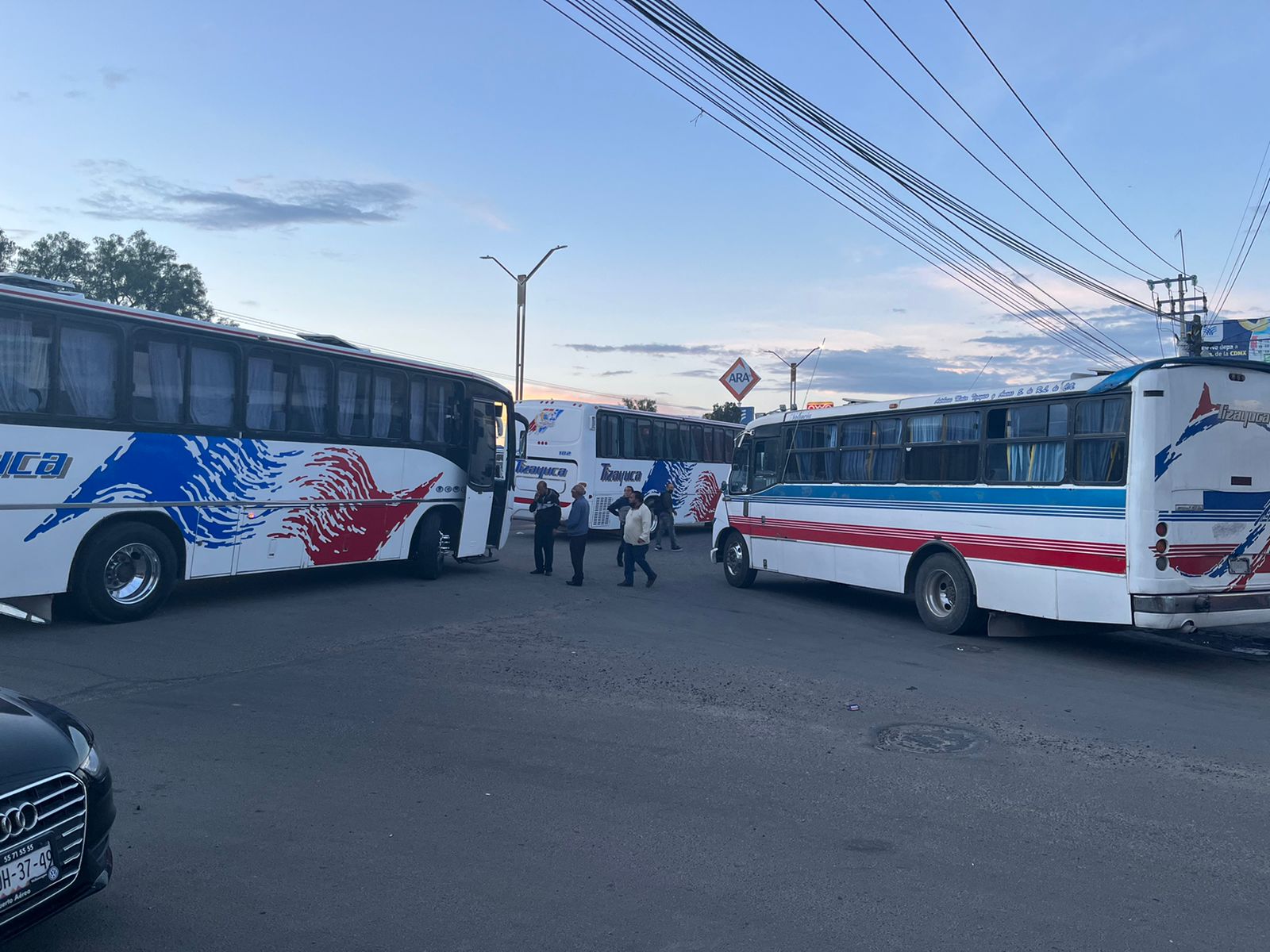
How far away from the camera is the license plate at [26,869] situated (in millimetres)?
3465

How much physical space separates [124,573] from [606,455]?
50.0ft

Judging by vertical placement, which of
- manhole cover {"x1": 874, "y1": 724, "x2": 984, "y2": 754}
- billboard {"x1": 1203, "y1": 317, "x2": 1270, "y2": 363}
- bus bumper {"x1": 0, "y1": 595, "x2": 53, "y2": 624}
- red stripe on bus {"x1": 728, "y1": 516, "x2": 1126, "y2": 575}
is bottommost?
manhole cover {"x1": 874, "y1": 724, "x2": 984, "y2": 754}

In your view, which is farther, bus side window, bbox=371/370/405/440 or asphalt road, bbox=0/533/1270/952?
bus side window, bbox=371/370/405/440

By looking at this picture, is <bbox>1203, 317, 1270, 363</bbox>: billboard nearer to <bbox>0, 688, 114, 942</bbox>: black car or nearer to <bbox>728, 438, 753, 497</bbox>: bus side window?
<bbox>728, 438, 753, 497</bbox>: bus side window

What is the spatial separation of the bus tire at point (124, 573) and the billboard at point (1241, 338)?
134 feet

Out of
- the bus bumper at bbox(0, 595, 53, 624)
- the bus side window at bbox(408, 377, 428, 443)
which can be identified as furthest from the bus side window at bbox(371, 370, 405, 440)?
the bus bumper at bbox(0, 595, 53, 624)

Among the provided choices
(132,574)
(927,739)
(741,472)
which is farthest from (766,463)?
(927,739)

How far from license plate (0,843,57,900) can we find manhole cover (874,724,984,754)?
17.3 ft

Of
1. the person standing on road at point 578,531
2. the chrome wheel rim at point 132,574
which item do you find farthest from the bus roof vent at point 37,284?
the person standing on road at point 578,531

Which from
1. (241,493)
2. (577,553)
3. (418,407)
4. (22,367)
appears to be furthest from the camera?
(577,553)

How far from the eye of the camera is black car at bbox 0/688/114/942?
3.52 metres

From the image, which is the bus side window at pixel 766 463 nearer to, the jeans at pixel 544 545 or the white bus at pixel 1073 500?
the white bus at pixel 1073 500

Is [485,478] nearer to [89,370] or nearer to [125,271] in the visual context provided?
[89,370]

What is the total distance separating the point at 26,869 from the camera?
356 centimetres
